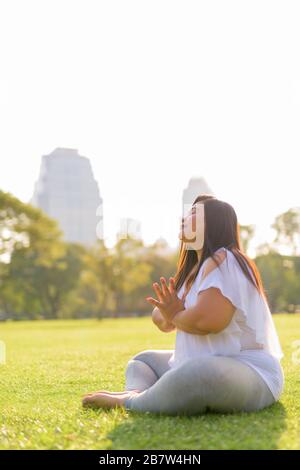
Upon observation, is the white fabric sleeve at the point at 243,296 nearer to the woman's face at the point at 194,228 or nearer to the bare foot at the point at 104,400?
the woman's face at the point at 194,228

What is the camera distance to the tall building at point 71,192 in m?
135

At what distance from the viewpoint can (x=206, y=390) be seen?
3395mm

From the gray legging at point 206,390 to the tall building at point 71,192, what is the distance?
130 meters

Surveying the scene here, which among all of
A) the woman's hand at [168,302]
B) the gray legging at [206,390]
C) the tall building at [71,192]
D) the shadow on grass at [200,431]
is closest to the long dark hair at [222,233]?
the woman's hand at [168,302]

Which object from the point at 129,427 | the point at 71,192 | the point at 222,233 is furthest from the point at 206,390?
the point at 71,192

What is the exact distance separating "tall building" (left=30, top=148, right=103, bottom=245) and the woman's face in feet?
424

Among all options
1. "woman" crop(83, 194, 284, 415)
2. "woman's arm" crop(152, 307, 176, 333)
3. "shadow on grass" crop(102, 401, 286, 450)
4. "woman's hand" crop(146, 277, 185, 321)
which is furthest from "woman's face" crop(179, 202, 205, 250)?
"shadow on grass" crop(102, 401, 286, 450)

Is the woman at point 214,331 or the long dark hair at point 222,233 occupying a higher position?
the long dark hair at point 222,233

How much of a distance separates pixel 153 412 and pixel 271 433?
820 mm

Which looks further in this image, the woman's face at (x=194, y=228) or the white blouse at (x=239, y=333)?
the woman's face at (x=194, y=228)

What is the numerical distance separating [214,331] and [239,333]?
0.25 meters

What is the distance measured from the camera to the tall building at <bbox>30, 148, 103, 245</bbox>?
443 ft

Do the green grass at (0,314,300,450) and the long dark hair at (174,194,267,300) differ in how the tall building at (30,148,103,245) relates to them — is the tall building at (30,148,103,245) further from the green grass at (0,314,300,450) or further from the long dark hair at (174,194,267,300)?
the long dark hair at (174,194,267,300)

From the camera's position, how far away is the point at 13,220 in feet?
122
